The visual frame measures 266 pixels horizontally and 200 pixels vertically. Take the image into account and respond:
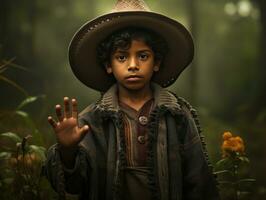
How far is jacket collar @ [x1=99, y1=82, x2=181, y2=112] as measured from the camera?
3445mm

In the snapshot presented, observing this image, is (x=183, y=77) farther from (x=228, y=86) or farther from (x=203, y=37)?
(x=228, y=86)

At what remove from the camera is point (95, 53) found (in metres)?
3.71

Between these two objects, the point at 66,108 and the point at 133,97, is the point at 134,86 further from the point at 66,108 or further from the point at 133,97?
the point at 66,108

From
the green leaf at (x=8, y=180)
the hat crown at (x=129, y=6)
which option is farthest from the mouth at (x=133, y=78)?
the green leaf at (x=8, y=180)

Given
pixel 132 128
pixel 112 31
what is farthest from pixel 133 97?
pixel 112 31

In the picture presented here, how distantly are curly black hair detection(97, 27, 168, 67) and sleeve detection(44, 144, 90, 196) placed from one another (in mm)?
774

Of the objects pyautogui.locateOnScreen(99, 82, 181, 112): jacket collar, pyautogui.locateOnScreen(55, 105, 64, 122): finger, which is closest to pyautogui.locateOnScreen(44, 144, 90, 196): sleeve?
pyautogui.locateOnScreen(55, 105, 64, 122): finger

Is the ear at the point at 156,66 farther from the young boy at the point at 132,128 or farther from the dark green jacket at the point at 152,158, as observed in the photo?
the dark green jacket at the point at 152,158

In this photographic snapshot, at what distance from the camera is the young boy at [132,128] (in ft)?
10.8

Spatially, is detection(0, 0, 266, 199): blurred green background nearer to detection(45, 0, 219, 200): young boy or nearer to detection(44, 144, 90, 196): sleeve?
detection(45, 0, 219, 200): young boy

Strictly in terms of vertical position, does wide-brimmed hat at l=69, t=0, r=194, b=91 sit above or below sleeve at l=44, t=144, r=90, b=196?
above

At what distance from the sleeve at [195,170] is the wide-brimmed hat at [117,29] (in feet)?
1.74

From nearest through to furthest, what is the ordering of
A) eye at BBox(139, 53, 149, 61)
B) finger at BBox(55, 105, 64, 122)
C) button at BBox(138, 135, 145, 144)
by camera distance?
1. finger at BBox(55, 105, 64, 122)
2. button at BBox(138, 135, 145, 144)
3. eye at BBox(139, 53, 149, 61)

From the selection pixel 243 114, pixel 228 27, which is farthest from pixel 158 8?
pixel 243 114
